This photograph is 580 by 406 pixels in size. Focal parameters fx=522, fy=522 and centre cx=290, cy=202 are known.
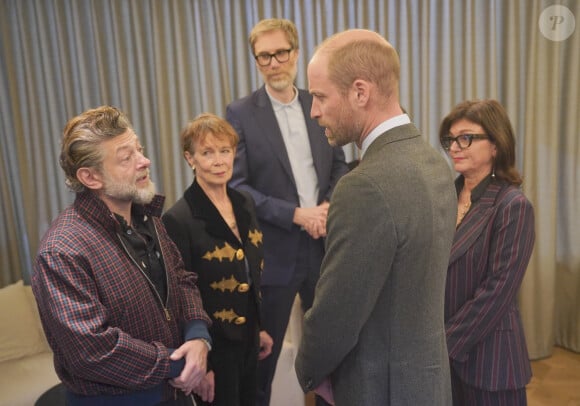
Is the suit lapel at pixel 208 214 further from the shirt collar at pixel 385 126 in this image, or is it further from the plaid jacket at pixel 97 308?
the shirt collar at pixel 385 126

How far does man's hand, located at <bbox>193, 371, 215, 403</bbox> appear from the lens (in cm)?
179

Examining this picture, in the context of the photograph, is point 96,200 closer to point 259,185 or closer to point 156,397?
point 156,397

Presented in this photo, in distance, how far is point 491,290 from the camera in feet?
5.80

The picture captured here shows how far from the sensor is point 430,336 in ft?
4.09

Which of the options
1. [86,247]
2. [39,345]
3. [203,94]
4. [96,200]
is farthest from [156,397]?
[203,94]

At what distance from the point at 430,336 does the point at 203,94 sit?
2595mm

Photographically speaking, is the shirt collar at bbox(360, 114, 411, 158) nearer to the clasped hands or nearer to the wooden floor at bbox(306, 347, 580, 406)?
the clasped hands

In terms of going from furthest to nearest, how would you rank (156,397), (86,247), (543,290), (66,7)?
(543,290) < (66,7) < (156,397) < (86,247)

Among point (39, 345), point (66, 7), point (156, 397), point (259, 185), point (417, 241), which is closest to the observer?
point (417, 241)

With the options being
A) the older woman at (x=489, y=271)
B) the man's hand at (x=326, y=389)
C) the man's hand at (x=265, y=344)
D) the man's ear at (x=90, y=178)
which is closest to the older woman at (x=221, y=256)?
the man's hand at (x=265, y=344)

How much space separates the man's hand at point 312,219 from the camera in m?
2.13

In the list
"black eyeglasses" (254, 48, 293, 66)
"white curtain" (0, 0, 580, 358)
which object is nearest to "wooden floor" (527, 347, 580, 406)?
"white curtain" (0, 0, 580, 358)

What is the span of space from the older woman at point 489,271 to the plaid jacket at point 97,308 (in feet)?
3.33

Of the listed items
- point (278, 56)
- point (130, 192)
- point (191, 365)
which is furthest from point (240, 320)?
point (278, 56)
